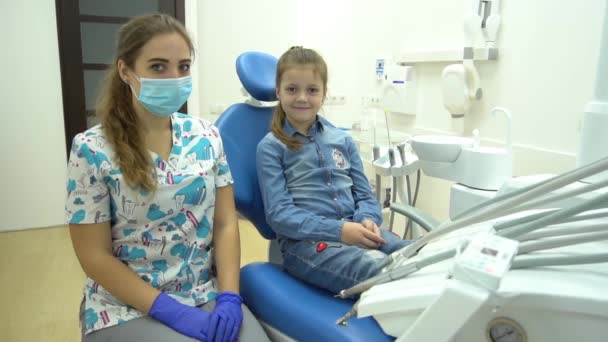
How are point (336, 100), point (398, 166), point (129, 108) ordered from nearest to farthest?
point (129, 108) → point (398, 166) → point (336, 100)

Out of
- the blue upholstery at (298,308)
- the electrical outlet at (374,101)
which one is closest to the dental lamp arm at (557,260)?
the blue upholstery at (298,308)

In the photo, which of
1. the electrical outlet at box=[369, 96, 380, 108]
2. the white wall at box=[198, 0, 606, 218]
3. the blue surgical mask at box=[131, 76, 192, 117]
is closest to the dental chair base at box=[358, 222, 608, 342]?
the blue surgical mask at box=[131, 76, 192, 117]

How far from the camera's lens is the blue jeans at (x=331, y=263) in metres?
1.12

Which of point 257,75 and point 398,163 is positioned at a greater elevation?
point 257,75

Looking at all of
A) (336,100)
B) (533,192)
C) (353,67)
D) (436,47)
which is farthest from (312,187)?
(336,100)

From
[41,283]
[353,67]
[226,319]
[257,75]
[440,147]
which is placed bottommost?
[41,283]

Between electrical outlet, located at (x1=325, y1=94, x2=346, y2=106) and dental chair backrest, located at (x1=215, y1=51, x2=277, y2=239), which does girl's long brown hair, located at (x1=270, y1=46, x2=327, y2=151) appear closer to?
dental chair backrest, located at (x1=215, y1=51, x2=277, y2=239)

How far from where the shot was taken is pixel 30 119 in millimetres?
3051

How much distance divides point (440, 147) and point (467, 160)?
0.33ft

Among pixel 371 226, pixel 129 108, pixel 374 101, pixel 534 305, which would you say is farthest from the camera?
pixel 374 101

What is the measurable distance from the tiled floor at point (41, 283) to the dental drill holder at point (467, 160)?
4.82ft

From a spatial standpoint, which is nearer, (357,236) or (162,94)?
(162,94)

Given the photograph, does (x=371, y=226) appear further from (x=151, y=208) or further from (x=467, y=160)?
(x=151, y=208)

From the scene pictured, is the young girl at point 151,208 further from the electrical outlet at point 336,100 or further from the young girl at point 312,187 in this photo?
the electrical outlet at point 336,100
